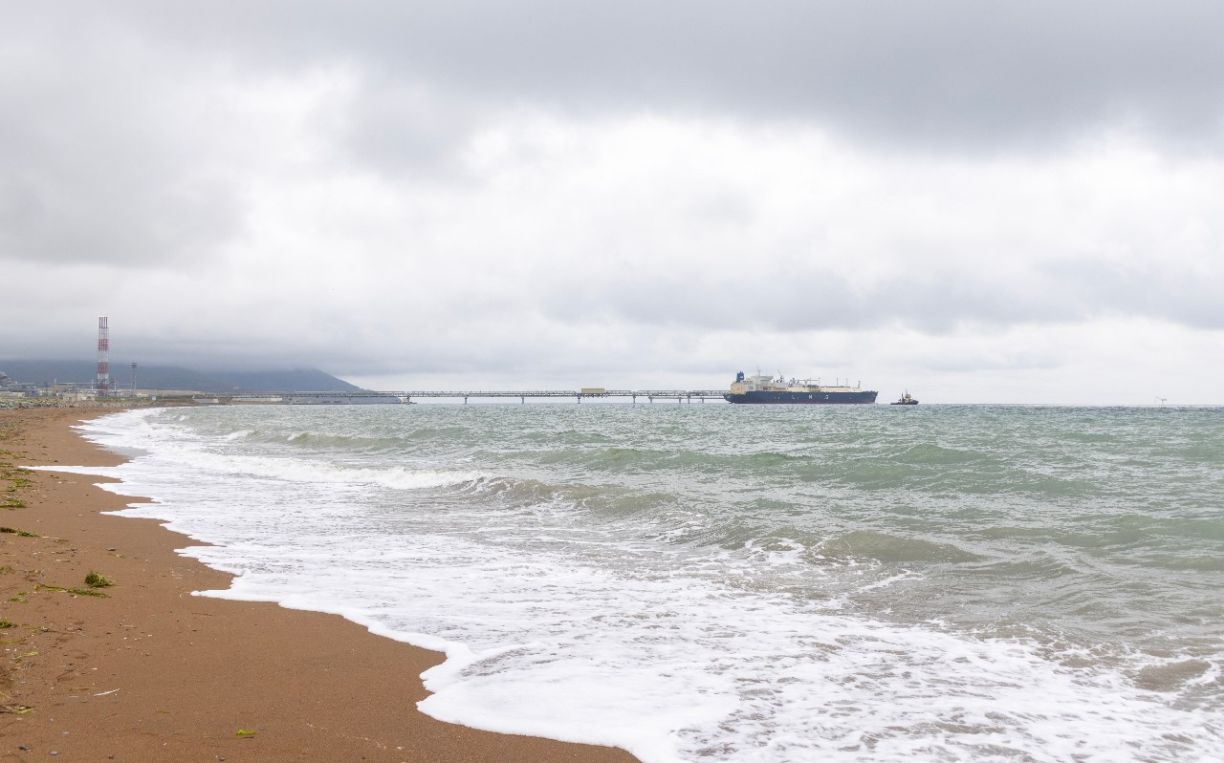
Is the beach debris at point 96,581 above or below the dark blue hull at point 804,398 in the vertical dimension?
below

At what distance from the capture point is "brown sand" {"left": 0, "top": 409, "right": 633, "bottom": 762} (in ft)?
14.4

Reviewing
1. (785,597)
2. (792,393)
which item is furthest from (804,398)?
(785,597)

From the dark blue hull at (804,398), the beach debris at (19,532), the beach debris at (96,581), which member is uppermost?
the dark blue hull at (804,398)

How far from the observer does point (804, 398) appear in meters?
165

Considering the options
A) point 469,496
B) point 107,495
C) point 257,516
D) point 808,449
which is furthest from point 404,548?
point 808,449

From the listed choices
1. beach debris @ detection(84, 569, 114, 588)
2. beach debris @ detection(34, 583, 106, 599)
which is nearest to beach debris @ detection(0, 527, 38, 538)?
beach debris @ detection(84, 569, 114, 588)

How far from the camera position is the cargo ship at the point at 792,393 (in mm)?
164250

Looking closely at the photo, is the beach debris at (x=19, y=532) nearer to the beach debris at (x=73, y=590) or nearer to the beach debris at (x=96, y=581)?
the beach debris at (x=96, y=581)

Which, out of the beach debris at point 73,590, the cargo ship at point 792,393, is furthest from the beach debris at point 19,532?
the cargo ship at point 792,393

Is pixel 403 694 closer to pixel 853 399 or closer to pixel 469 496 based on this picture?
pixel 469 496

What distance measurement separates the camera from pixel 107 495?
1644 centimetres

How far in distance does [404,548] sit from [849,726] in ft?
26.0

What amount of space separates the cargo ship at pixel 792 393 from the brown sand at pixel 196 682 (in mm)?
159911

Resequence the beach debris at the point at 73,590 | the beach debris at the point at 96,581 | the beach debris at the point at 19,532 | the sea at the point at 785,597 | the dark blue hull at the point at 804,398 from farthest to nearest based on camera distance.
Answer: the dark blue hull at the point at 804,398, the beach debris at the point at 19,532, the beach debris at the point at 96,581, the beach debris at the point at 73,590, the sea at the point at 785,597
